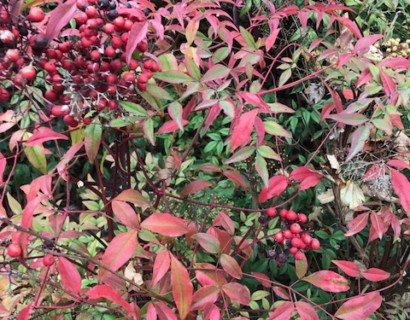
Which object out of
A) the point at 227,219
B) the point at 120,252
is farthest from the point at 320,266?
the point at 120,252

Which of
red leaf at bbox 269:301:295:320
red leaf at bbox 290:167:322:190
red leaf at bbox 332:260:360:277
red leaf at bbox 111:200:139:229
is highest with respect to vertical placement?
red leaf at bbox 111:200:139:229

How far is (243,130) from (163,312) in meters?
0.33

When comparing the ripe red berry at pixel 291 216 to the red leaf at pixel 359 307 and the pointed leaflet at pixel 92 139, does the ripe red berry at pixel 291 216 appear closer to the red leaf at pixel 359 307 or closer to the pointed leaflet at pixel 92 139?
the red leaf at pixel 359 307

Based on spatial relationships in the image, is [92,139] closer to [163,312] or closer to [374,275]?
[163,312]

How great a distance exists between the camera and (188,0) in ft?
3.72

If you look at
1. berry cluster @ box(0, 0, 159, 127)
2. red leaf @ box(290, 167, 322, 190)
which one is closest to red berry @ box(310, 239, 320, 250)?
red leaf @ box(290, 167, 322, 190)

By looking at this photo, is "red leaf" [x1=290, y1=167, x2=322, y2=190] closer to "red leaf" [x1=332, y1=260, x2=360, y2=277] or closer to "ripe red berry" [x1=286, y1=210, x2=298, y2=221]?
"ripe red berry" [x1=286, y1=210, x2=298, y2=221]

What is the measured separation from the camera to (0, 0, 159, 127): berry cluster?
67 cm

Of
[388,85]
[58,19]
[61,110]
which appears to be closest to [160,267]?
[61,110]

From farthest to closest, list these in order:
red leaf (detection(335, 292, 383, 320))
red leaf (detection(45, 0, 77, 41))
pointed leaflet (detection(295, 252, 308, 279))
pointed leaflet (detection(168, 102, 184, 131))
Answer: pointed leaflet (detection(295, 252, 308, 279)) < red leaf (detection(335, 292, 383, 320)) < pointed leaflet (detection(168, 102, 184, 131)) < red leaf (detection(45, 0, 77, 41))

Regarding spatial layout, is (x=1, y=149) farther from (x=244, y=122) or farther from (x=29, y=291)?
(x=244, y=122)

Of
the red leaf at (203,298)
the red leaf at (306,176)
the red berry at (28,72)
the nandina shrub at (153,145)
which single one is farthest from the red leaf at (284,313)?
the red berry at (28,72)

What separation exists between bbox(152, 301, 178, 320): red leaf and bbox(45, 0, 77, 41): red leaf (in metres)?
0.46

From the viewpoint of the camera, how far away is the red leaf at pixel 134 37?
673 mm
